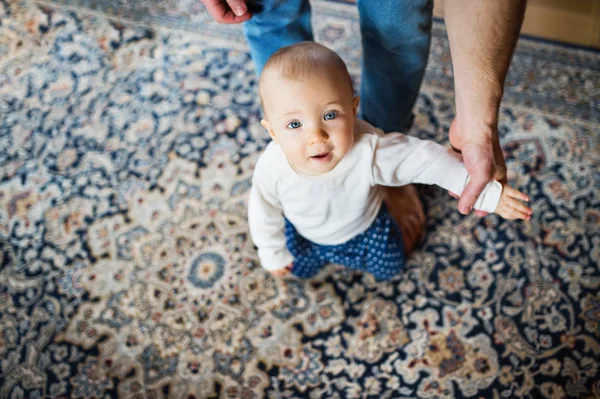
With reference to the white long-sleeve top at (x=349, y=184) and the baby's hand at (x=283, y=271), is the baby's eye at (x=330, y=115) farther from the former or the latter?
the baby's hand at (x=283, y=271)

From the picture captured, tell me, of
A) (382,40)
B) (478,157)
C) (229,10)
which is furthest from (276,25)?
(478,157)

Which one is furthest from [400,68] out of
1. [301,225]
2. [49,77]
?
[49,77]

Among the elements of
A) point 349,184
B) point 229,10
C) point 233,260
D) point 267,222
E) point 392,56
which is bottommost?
point 233,260

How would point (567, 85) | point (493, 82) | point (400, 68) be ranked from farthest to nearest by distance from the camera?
point (567, 85) → point (400, 68) → point (493, 82)

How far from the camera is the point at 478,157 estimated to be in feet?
2.62

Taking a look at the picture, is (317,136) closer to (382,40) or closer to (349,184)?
(349,184)

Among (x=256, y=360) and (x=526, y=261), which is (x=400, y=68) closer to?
(x=526, y=261)

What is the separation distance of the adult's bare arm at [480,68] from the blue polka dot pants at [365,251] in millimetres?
261

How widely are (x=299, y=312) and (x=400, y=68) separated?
582 millimetres

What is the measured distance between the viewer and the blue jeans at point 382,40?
2.95ft

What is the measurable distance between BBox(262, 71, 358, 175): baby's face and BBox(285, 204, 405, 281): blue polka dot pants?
0.94ft

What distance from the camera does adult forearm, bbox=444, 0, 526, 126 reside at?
2.44ft

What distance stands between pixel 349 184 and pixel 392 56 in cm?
29

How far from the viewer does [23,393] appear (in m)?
1.09
